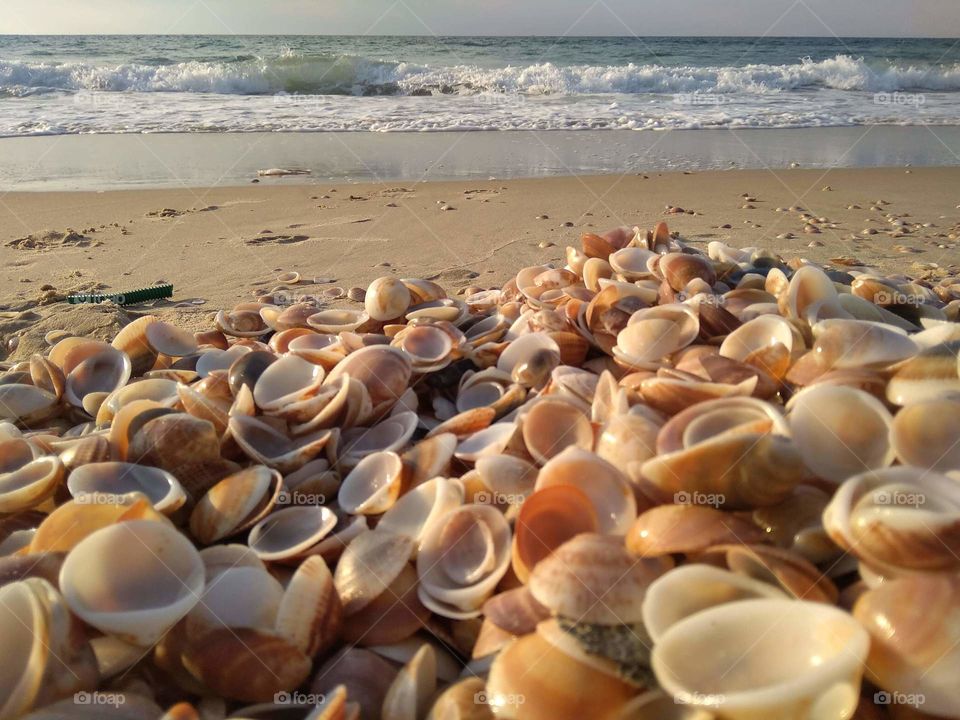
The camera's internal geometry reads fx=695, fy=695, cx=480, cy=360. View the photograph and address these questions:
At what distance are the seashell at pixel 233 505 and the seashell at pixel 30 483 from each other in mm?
409

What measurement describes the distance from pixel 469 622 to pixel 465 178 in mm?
6791

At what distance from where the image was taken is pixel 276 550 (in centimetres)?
180

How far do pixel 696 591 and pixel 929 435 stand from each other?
0.73 m

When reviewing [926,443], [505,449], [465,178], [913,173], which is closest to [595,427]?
[505,449]

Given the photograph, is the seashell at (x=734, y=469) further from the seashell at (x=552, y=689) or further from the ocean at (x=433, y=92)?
the ocean at (x=433, y=92)

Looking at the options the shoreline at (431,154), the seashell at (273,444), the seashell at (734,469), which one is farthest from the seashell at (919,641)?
the shoreline at (431,154)

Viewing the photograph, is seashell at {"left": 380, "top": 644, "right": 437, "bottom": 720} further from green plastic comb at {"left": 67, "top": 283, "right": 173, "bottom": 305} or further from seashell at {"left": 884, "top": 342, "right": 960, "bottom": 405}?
green plastic comb at {"left": 67, "top": 283, "right": 173, "bottom": 305}

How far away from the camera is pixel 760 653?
1226mm

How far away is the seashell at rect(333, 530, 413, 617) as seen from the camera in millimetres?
1604

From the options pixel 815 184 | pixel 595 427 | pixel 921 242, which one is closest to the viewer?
pixel 595 427

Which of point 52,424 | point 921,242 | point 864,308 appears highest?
point 864,308

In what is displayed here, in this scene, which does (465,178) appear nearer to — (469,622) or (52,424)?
(52,424)

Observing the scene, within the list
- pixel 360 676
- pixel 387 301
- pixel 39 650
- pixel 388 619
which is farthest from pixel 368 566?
pixel 387 301

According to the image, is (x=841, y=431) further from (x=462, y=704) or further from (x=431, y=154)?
(x=431, y=154)
